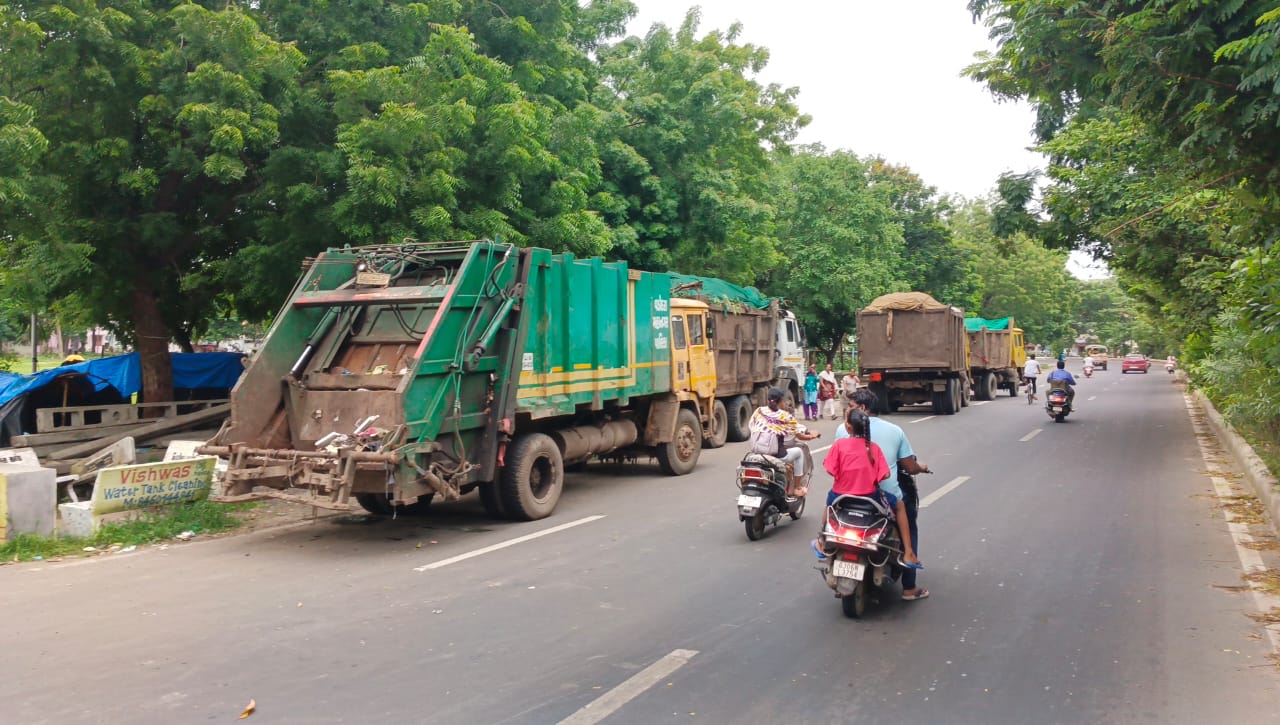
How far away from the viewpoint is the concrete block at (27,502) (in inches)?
348

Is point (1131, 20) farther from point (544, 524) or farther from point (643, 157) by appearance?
point (643, 157)

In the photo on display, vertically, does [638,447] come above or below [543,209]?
below

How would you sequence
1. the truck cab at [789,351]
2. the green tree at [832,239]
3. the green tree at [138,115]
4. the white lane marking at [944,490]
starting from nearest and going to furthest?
1. the white lane marking at [944,490]
2. the green tree at [138,115]
3. the truck cab at [789,351]
4. the green tree at [832,239]

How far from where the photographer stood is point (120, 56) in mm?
12977

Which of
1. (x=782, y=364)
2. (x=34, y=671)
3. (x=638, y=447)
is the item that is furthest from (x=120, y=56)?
(x=782, y=364)

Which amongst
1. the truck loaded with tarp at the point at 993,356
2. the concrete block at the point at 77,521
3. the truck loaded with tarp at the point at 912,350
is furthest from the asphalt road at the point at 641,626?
the truck loaded with tarp at the point at 993,356

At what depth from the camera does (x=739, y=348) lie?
56.5ft

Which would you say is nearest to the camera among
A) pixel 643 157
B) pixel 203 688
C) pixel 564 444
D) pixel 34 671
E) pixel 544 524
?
pixel 203 688

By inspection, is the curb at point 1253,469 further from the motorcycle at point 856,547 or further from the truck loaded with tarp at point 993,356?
the truck loaded with tarp at point 993,356

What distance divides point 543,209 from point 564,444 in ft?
20.2

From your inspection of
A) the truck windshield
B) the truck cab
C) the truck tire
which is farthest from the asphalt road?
the truck cab

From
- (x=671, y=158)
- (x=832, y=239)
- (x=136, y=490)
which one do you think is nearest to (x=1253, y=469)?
(x=136, y=490)

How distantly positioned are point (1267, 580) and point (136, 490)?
1050 cm

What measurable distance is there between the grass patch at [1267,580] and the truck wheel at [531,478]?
6494 mm
